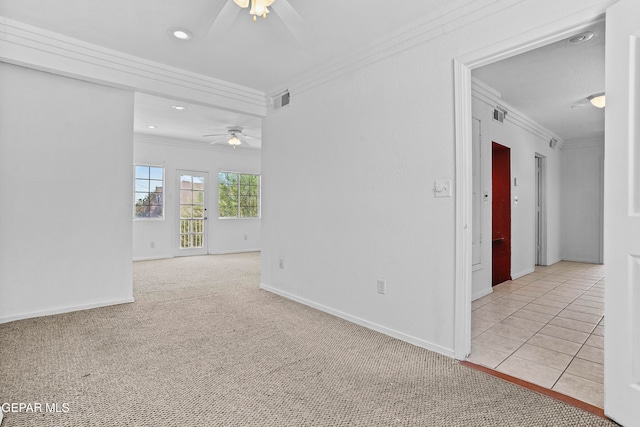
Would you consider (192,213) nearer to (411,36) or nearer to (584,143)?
(411,36)

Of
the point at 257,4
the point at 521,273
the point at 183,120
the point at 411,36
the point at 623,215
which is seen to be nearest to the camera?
the point at 623,215

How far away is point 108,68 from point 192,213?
4777 millimetres

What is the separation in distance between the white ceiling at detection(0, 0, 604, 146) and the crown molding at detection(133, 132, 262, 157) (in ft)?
13.0

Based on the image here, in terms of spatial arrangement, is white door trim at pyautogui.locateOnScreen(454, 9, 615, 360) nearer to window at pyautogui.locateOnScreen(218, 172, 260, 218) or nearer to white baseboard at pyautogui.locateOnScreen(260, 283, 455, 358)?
white baseboard at pyautogui.locateOnScreen(260, 283, 455, 358)

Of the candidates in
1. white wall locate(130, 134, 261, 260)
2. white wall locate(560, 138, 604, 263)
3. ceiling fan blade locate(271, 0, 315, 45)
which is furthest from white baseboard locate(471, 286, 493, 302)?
white wall locate(130, 134, 261, 260)

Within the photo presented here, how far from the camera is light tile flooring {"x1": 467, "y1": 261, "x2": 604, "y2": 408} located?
219cm

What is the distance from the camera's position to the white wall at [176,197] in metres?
7.15

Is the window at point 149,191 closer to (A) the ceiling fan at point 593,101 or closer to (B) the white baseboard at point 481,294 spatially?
(B) the white baseboard at point 481,294

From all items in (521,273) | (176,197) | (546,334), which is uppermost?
(176,197)

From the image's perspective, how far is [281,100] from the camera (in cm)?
421

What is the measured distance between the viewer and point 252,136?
7.25 m

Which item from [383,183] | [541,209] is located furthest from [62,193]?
[541,209]

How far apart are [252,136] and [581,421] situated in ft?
22.3

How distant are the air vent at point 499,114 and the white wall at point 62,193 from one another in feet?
15.2
